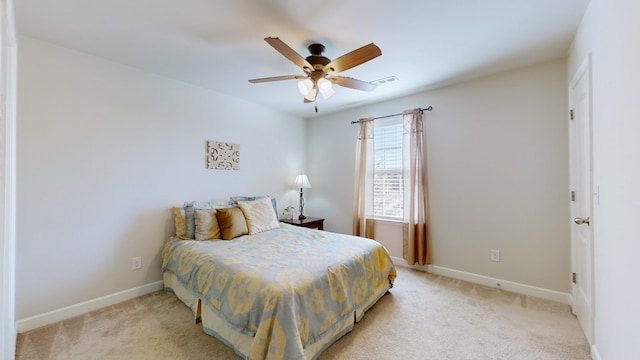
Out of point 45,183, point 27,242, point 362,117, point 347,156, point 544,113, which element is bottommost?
point 27,242

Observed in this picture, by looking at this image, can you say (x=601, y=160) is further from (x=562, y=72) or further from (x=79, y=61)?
(x=79, y=61)

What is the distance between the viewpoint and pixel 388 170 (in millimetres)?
3693

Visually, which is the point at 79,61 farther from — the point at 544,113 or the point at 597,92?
the point at 544,113

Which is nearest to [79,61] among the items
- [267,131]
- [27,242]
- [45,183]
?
[45,183]

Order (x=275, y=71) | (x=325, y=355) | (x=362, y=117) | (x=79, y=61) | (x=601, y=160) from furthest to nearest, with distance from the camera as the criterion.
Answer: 1. (x=362, y=117)
2. (x=275, y=71)
3. (x=79, y=61)
4. (x=325, y=355)
5. (x=601, y=160)

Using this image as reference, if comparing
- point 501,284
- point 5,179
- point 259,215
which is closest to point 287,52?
point 5,179

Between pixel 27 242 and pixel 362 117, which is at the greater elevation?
pixel 362 117

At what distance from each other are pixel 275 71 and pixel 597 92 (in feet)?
8.57

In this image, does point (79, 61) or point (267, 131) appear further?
point (267, 131)

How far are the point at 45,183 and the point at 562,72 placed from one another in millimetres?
4948

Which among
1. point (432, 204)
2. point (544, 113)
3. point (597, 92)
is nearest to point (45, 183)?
point (432, 204)

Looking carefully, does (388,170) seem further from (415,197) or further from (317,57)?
(317,57)

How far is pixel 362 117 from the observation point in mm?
3930

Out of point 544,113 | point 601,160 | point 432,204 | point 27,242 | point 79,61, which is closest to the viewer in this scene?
point 601,160
